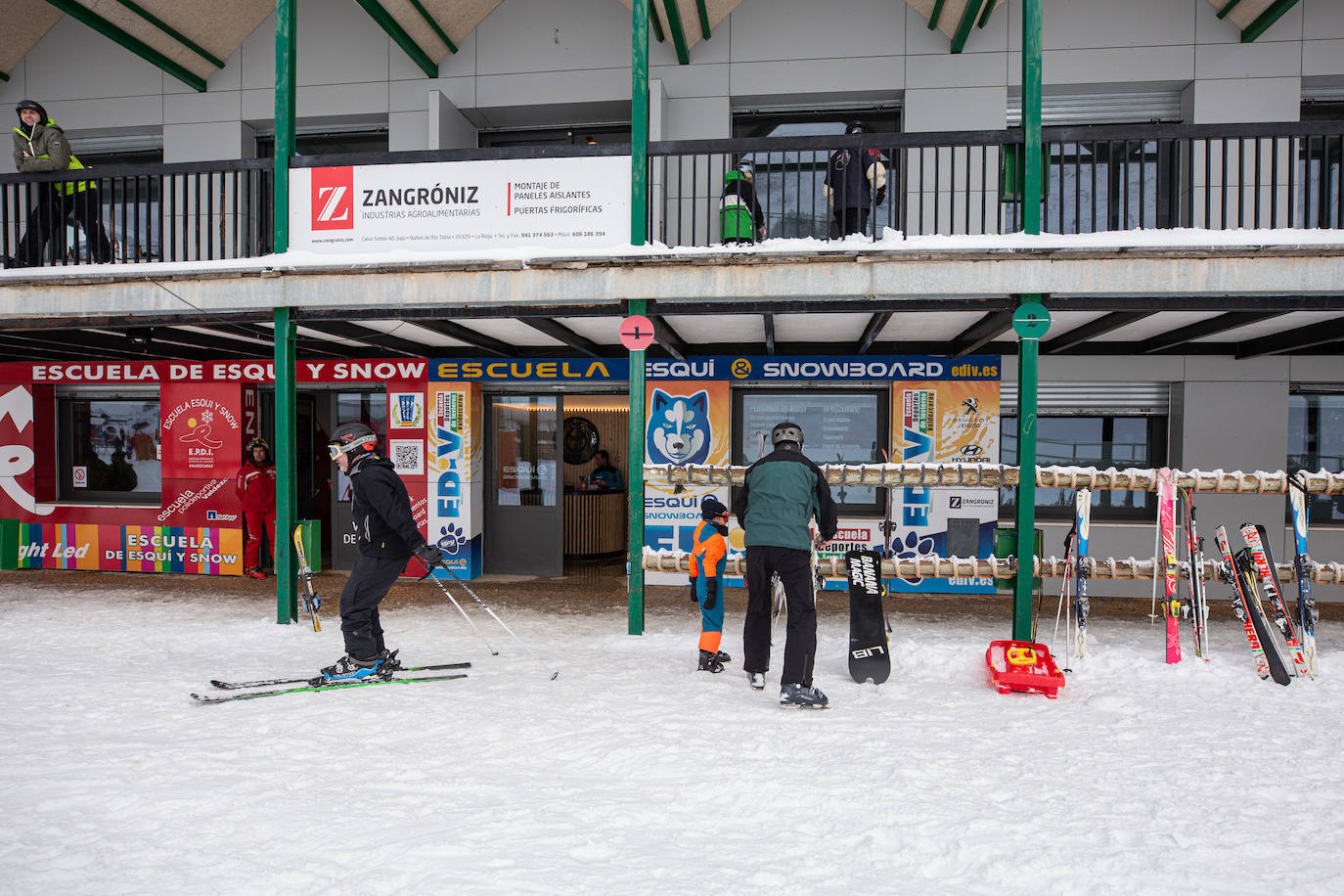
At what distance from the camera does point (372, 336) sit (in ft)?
27.7

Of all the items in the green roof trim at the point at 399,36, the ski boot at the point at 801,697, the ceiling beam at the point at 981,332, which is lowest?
the ski boot at the point at 801,697

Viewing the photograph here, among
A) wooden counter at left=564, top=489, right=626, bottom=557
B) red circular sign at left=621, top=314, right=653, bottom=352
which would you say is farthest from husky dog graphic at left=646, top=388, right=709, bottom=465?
red circular sign at left=621, top=314, right=653, bottom=352

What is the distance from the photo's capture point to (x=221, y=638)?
6.63m

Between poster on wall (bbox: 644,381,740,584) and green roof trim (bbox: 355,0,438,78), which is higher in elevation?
green roof trim (bbox: 355,0,438,78)

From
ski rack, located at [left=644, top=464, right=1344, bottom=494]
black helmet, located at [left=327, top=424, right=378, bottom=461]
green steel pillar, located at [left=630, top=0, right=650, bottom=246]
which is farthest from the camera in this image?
green steel pillar, located at [left=630, top=0, right=650, bottom=246]

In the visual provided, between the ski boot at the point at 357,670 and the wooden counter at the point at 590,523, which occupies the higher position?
the wooden counter at the point at 590,523

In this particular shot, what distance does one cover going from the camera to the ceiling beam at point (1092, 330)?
22.3ft

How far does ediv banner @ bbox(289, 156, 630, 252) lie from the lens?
6707 mm

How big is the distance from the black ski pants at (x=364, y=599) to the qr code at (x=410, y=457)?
16.0ft

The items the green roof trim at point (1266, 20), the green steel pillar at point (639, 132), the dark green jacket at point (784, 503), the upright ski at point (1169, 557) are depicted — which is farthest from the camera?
the green roof trim at point (1266, 20)

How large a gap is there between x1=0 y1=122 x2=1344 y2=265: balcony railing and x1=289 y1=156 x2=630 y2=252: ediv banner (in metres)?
0.12

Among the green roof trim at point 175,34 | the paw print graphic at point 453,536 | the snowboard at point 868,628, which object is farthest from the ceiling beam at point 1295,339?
the green roof trim at point 175,34

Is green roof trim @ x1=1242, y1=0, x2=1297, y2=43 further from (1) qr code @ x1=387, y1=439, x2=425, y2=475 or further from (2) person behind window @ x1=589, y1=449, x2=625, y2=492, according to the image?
(1) qr code @ x1=387, y1=439, x2=425, y2=475

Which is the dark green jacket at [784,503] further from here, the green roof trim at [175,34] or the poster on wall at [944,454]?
the green roof trim at [175,34]
